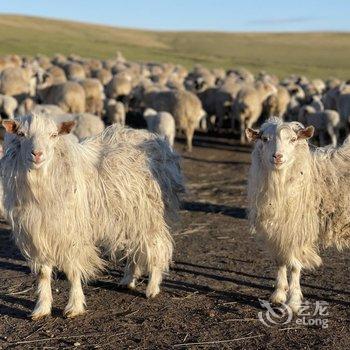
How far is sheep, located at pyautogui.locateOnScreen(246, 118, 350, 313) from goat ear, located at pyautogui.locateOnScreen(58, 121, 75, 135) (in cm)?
168

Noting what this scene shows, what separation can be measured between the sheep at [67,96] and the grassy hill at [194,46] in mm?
37217

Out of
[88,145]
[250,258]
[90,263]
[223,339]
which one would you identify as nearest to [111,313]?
[90,263]

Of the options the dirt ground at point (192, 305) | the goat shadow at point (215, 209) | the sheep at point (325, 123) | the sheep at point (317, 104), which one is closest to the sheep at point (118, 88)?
the sheep at point (317, 104)

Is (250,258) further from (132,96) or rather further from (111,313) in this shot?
(132,96)

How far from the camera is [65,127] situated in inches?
221

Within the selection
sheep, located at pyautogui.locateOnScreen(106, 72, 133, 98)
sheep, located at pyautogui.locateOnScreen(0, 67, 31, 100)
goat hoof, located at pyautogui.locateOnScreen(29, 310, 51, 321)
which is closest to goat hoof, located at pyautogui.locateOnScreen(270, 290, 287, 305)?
goat hoof, located at pyautogui.locateOnScreen(29, 310, 51, 321)

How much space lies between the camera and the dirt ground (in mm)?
5449

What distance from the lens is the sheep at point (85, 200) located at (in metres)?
5.59

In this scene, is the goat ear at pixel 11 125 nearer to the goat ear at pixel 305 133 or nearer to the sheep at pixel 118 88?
the goat ear at pixel 305 133

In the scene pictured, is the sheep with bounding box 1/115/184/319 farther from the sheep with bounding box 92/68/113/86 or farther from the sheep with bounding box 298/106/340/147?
the sheep with bounding box 92/68/113/86

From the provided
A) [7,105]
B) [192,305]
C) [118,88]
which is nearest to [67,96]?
[7,105]

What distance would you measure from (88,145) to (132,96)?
1594cm

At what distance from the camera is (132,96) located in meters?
22.2

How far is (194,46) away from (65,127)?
84358 mm
